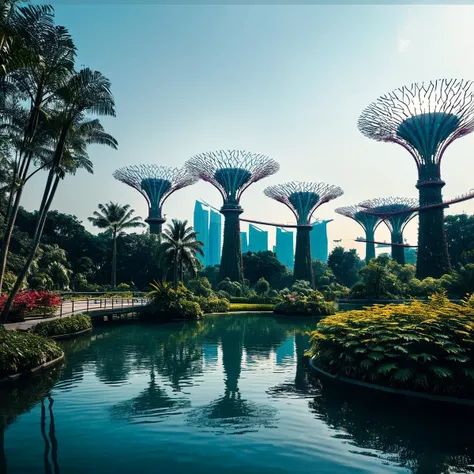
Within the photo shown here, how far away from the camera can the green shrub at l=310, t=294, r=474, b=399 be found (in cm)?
891

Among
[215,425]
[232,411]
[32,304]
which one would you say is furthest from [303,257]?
[215,425]

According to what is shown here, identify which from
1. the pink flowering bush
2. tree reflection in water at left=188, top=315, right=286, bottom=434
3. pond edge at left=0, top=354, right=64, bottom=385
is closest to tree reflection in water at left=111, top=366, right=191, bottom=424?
tree reflection in water at left=188, top=315, right=286, bottom=434

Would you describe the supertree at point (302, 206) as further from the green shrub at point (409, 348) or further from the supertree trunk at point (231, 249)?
the green shrub at point (409, 348)

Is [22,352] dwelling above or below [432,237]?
below

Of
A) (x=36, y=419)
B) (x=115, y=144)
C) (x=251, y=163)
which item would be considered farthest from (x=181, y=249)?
(x=36, y=419)

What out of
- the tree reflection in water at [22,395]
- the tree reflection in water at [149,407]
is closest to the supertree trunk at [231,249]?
the tree reflection in water at [22,395]

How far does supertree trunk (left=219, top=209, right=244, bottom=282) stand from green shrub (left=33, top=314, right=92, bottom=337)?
3217 centimetres

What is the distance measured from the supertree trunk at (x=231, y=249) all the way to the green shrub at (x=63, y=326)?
1266 inches

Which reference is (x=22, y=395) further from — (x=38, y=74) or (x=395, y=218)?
(x=395, y=218)

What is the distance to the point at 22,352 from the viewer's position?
37.1 ft

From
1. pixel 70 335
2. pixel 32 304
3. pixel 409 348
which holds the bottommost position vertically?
pixel 70 335

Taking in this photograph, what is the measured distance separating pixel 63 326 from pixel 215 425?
13.2 meters

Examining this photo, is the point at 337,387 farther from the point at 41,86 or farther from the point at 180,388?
the point at 41,86

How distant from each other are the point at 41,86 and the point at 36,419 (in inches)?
555
